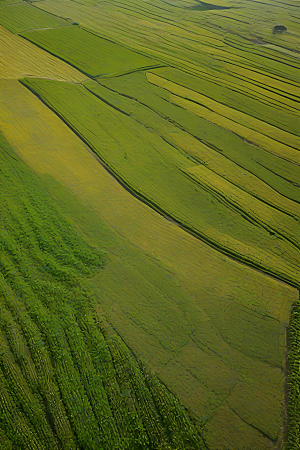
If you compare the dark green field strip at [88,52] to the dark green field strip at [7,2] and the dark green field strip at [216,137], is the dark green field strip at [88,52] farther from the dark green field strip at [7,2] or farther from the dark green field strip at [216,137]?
the dark green field strip at [7,2]

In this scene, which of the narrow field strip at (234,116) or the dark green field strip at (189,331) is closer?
the dark green field strip at (189,331)

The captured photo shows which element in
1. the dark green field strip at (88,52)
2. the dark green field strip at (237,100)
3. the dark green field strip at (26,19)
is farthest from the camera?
the dark green field strip at (26,19)

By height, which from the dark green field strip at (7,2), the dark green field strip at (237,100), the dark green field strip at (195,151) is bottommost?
the dark green field strip at (195,151)

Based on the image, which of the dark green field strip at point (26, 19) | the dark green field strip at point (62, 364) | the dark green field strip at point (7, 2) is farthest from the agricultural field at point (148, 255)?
the dark green field strip at point (7, 2)

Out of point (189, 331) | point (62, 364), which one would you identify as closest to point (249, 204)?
point (189, 331)

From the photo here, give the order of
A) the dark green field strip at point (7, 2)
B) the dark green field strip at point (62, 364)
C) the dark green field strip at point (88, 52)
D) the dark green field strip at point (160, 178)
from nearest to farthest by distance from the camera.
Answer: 1. the dark green field strip at point (62, 364)
2. the dark green field strip at point (160, 178)
3. the dark green field strip at point (88, 52)
4. the dark green field strip at point (7, 2)

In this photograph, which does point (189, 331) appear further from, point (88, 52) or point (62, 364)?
point (88, 52)
